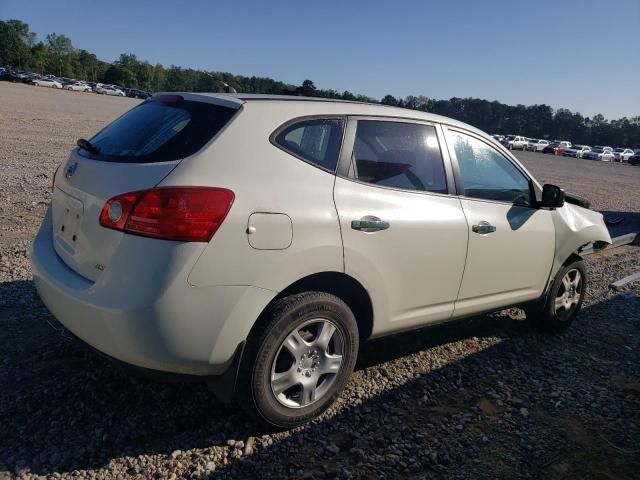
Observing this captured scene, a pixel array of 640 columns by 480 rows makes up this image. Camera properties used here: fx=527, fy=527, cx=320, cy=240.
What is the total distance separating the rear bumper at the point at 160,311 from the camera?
240cm

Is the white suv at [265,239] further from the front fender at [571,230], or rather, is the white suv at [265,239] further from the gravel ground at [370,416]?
the front fender at [571,230]

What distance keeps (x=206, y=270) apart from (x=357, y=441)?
1.35 metres

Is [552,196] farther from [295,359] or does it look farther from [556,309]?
[295,359]

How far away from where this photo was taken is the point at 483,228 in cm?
371

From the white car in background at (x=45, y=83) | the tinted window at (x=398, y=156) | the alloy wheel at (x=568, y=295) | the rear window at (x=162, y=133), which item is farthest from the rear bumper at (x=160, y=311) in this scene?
the white car in background at (x=45, y=83)

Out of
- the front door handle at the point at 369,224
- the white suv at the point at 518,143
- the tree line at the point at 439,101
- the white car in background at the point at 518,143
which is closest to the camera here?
the front door handle at the point at 369,224

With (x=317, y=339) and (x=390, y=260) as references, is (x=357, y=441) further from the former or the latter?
(x=390, y=260)

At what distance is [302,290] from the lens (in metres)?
2.90

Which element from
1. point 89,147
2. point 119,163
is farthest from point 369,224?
point 89,147

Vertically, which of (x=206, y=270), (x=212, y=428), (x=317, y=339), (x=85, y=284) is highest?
(x=206, y=270)

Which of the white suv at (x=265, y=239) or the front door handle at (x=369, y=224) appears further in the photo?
the front door handle at (x=369, y=224)

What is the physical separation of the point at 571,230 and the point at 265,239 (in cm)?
310

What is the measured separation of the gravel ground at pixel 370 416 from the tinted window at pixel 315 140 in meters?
1.55

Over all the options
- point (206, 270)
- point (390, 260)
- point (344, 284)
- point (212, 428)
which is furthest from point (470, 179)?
point (212, 428)
